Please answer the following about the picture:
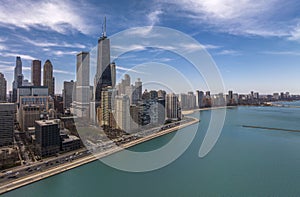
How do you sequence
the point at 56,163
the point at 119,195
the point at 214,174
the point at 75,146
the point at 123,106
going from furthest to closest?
the point at 123,106 < the point at 75,146 < the point at 56,163 < the point at 214,174 < the point at 119,195

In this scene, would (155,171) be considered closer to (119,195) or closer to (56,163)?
(119,195)

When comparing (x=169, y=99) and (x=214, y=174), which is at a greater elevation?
(x=169, y=99)

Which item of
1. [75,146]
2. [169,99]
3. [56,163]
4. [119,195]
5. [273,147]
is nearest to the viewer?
[119,195]

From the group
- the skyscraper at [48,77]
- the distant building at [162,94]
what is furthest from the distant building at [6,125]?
the skyscraper at [48,77]

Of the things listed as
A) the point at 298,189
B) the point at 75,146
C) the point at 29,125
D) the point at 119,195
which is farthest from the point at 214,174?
→ the point at 29,125

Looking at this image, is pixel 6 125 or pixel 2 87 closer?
pixel 6 125

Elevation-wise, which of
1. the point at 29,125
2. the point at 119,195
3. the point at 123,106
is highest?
the point at 123,106

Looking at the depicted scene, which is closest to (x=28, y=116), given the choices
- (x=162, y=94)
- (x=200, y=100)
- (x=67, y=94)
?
(x=162, y=94)

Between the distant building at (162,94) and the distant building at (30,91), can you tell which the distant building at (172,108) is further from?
the distant building at (30,91)

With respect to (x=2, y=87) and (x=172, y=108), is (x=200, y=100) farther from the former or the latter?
(x=2, y=87)
